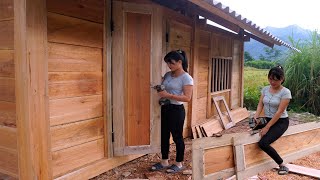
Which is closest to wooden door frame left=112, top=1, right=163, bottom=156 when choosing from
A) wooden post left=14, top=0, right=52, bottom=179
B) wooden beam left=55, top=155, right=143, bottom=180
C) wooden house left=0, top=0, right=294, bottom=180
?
wooden house left=0, top=0, right=294, bottom=180

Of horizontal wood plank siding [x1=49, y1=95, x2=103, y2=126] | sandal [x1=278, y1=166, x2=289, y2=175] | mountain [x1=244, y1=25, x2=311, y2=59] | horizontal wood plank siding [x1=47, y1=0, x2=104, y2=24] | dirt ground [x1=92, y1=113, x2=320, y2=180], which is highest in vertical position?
mountain [x1=244, y1=25, x2=311, y2=59]

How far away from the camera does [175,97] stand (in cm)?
357

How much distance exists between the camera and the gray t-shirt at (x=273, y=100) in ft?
12.2

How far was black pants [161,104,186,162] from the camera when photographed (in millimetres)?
3689

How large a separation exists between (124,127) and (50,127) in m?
1.12

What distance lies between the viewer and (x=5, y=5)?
2582 mm

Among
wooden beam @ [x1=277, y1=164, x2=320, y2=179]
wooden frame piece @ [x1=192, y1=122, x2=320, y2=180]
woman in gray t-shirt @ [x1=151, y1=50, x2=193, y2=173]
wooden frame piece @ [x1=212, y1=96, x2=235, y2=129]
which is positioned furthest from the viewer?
wooden frame piece @ [x1=212, y1=96, x2=235, y2=129]

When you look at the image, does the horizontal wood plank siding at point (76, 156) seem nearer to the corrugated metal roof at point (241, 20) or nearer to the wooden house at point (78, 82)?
the wooden house at point (78, 82)

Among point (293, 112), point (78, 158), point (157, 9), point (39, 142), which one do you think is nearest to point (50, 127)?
point (39, 142)

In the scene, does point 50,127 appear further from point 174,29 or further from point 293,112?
point 293,112

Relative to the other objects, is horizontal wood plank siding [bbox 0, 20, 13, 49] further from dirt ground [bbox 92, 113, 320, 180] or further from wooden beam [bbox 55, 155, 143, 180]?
dirt ground [bbox 92, 113, 320, 180]

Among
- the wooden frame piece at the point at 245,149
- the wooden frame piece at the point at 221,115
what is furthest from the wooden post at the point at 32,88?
the wooden frame piece at the point at 221,115

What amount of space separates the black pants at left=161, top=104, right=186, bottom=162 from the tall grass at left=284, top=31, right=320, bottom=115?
23.8 feet

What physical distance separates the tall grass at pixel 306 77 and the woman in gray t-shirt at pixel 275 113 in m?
6.45
